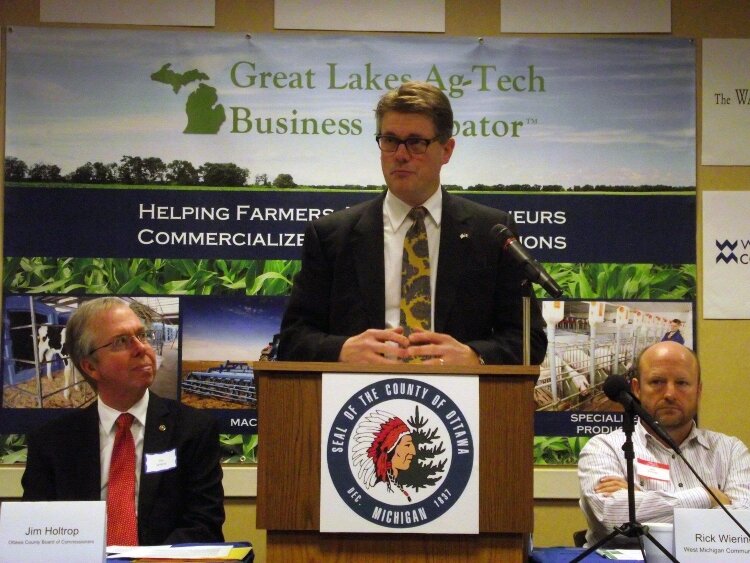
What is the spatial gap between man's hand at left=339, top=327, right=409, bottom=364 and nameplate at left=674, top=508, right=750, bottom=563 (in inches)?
28.5

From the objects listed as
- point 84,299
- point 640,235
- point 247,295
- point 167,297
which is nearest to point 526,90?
point 640,235

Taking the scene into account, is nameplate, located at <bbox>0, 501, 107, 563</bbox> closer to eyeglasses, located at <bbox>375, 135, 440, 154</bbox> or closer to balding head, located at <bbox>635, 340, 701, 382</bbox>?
eyeglasses, located at <bbox>375, 135, 440, 154</bbox>

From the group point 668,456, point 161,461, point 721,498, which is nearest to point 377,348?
point 161,461

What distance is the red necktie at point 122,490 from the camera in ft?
8.91

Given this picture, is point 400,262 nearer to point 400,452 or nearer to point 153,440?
point 400,452

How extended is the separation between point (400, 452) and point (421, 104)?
1089 millimetres

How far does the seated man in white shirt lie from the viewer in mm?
2959

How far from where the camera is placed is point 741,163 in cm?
408

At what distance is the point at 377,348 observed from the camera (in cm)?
211

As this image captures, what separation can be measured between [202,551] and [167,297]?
2.00 meters

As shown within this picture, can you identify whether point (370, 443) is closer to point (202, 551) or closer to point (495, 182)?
point (202, 551)

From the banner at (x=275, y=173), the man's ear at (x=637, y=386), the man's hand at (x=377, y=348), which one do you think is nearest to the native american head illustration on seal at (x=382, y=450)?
the man's hand at (x=377, y=348)

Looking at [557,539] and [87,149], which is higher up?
Result: [87,149]

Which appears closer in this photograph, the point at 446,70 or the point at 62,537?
the point at 62,537
